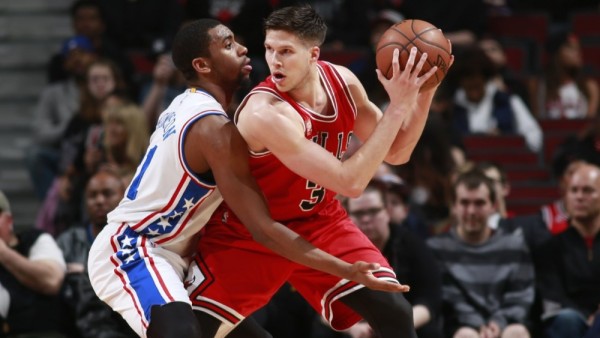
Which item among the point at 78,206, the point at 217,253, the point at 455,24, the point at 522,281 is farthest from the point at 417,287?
the point at 455,24

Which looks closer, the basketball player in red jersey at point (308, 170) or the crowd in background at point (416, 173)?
the basketball player in red jersey at point (308, 170)

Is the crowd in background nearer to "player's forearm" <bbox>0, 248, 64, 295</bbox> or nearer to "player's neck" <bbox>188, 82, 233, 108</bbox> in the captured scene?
"player's forearm" <bbox>0, 248, 64, 295</bbox>

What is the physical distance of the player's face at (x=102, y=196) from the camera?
7.18 metres

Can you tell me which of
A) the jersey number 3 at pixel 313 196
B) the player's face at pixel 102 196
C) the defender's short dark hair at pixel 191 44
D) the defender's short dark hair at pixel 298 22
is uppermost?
the defender's short dark hair at pixel 298 22

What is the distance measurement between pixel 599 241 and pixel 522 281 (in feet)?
1.95

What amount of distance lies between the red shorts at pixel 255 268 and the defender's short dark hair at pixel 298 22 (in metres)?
0.82

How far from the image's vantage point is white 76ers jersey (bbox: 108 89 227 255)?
183 inches

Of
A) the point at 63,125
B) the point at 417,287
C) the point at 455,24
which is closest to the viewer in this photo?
the point at 417,287

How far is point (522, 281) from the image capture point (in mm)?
7062

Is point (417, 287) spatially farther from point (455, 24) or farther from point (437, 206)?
point (455, 24)

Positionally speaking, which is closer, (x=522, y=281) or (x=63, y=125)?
(x=522, y=281)

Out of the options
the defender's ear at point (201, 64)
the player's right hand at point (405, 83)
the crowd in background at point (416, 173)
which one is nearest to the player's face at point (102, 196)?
the crowd in background at point (416, 173)

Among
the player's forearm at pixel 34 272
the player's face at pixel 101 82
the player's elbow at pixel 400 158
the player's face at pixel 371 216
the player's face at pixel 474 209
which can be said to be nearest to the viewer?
the player's elbow at pixel 400 158

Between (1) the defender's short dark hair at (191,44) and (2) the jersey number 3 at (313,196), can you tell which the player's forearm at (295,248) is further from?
(1) the defender's short dark hair at (191,44)
